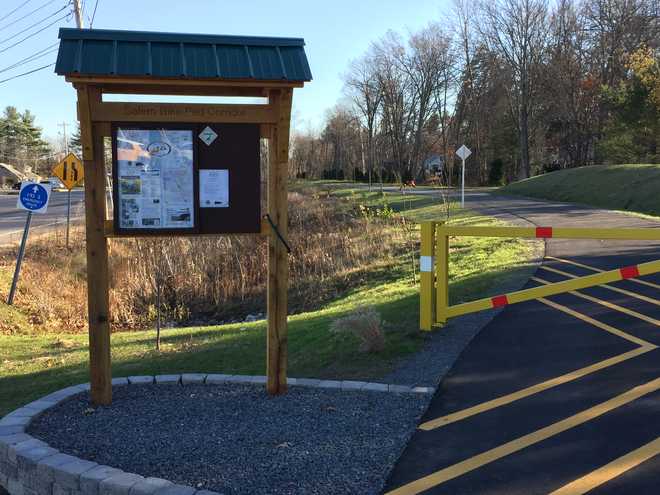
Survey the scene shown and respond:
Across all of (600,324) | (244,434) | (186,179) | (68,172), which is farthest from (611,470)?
(68,172)

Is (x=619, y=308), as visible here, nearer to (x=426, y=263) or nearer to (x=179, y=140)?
(x=426, y=263)

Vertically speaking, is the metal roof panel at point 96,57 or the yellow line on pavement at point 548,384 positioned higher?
the metal roof panel at point 96,57

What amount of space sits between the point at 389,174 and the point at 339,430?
7080cm

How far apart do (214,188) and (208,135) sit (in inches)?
17.4

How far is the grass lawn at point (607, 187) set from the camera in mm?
25342

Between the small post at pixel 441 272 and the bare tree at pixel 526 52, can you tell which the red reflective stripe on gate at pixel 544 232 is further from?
the bare tree at pixel 526 52

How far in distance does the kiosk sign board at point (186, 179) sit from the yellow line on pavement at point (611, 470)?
308 cm

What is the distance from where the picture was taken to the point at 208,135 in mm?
5086

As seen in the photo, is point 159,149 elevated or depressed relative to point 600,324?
elevated

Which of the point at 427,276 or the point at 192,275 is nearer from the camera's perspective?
the point at 427,276

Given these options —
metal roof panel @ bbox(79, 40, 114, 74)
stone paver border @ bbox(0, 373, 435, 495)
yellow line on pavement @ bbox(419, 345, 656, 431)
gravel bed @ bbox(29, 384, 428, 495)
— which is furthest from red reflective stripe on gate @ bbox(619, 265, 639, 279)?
metal roof panel @ bbox(79, 40, 114, 74)

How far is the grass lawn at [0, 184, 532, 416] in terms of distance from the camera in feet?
21.7

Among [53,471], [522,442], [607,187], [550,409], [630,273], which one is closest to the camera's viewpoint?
[53,471]

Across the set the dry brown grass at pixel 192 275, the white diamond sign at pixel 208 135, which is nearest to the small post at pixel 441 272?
the white diamond sign at pixel 208 135
